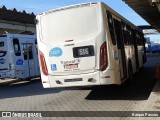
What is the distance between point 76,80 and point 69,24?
1.78 metres

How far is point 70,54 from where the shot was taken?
38.8 feet

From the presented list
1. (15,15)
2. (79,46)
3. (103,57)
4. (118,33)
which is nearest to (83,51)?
(79,46)

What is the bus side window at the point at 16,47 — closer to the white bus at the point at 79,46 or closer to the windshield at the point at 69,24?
the white bus at the point at 79,46

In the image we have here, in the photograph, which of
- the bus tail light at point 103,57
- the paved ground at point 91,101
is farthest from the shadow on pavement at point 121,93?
the bus tail light at point 103,57

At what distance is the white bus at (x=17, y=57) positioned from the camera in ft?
66.2

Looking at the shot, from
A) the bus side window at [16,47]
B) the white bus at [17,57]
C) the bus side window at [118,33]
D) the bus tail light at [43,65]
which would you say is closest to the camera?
the bus tail light at [43,65]

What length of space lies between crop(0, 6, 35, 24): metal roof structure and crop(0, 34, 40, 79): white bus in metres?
15.0

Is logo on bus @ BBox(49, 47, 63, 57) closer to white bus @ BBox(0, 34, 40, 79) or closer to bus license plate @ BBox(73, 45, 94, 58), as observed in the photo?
bus license plate @ BBox(73, 45, 94, 58)

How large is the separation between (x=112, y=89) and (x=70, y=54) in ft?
12.3

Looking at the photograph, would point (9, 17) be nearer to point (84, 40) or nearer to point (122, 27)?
point (122, 27)

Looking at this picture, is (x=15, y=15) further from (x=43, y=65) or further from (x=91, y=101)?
(x=91, y=101)

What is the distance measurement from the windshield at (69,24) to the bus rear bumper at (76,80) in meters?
1.21

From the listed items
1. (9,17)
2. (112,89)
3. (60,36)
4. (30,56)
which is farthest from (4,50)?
(9,17)

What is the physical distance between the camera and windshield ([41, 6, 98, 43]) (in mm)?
11523
